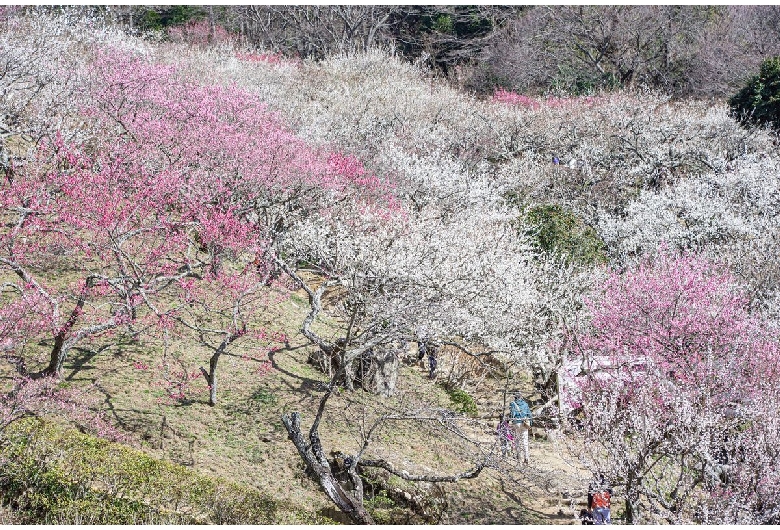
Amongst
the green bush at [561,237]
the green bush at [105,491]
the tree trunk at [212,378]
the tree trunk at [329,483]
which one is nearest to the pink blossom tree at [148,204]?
the tree trunk at [212,378]

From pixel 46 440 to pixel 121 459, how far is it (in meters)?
0.93

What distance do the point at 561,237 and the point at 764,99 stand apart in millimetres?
15867

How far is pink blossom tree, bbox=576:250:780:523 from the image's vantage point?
904 centimetres

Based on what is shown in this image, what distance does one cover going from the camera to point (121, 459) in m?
8.27

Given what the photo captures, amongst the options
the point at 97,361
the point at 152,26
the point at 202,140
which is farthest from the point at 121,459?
the point at 152,26

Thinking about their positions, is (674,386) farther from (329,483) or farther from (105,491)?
(105,491)

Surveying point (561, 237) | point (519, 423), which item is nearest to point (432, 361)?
point (519, 423)

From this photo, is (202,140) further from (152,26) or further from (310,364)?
(152,26)

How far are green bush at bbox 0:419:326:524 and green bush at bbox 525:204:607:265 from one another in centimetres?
1117

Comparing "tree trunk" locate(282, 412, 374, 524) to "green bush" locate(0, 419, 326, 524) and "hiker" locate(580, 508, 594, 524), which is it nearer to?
"green bush" locate(0, 419, 326, 524)

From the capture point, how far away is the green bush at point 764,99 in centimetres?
2766

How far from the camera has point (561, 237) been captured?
699 inches

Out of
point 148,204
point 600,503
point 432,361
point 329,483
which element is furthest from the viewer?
point 432,361

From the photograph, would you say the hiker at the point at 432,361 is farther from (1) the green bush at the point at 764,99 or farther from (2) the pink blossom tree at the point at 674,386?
(1) the green bush at the point at 764,99
